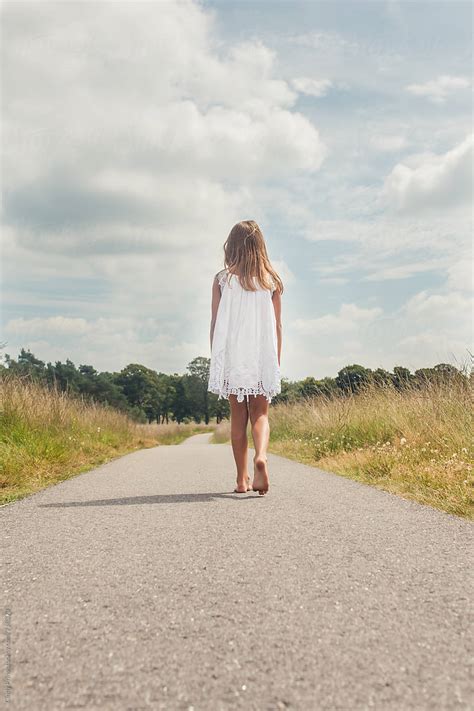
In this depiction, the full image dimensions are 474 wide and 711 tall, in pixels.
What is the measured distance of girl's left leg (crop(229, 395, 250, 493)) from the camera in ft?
18.7

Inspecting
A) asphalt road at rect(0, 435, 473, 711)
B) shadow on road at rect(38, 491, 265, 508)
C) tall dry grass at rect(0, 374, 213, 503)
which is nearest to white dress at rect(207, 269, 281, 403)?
shadow on road at rect(38, 491, 265, 508)

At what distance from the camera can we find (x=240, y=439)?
5.70 m

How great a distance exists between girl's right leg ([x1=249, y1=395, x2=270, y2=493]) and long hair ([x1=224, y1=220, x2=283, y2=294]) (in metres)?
1.07

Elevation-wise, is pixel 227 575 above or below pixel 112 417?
below

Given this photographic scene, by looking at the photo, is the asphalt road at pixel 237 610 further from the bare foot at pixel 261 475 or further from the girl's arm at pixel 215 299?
the girl's arm at pixel 215 299

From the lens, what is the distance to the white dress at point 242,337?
18.9 ft

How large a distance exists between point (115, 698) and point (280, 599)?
36.8 inches

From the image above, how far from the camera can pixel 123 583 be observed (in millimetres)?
2725

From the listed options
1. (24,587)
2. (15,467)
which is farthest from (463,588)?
(15,467)

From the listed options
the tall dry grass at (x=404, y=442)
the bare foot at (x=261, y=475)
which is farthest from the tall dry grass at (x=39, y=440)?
the tall dry grass at (x=404, y=442)

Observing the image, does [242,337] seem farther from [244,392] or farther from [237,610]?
[237,610]

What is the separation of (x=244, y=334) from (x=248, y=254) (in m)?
0.74

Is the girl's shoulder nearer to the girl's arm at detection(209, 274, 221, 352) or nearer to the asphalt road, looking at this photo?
the girl's arm at detection(209, 274, 221, 352)

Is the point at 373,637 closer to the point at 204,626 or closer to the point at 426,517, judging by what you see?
the point at 204,626
